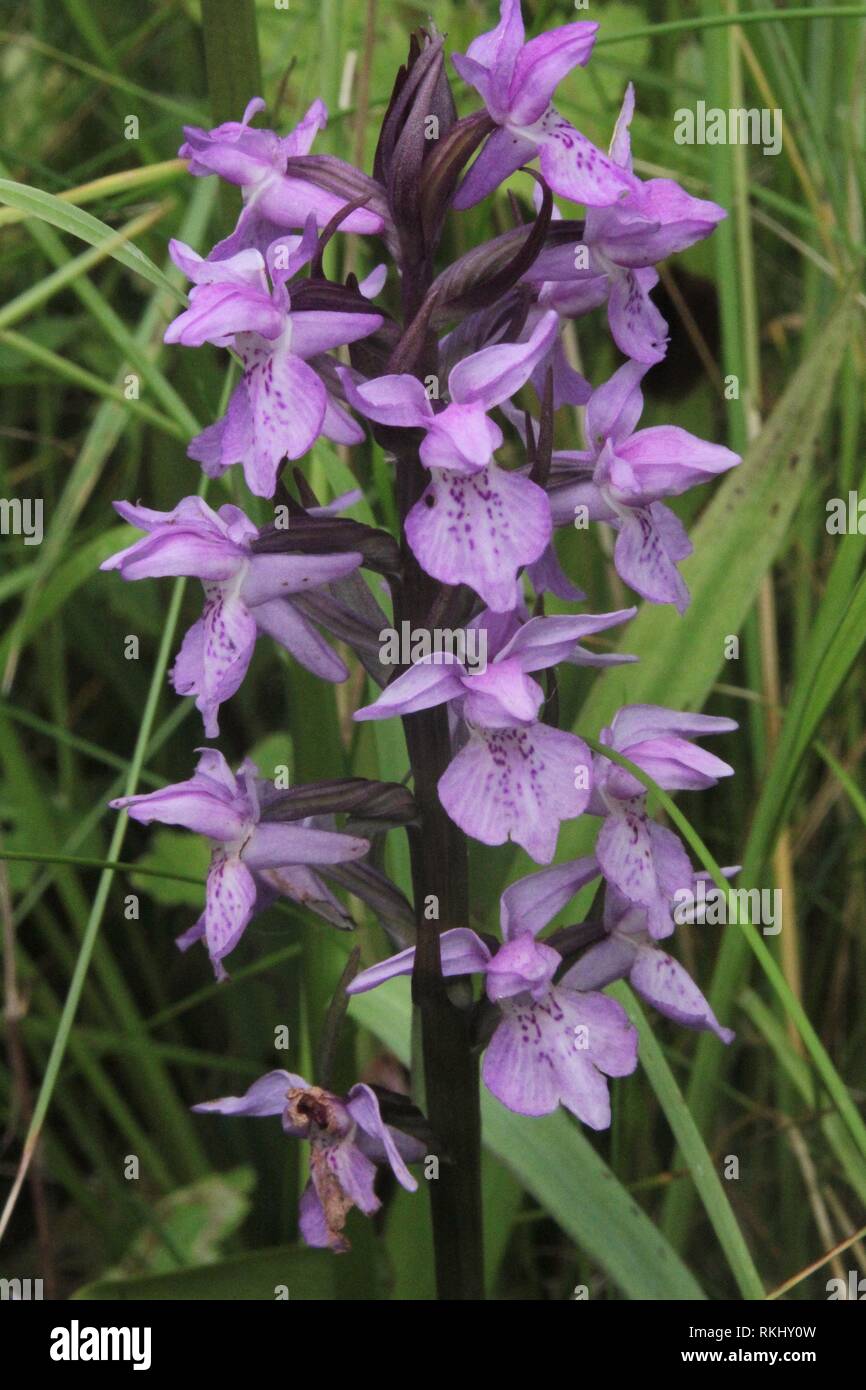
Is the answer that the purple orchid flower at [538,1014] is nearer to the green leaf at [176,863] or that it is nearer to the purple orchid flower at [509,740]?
the purple orchid flower at [509,740]

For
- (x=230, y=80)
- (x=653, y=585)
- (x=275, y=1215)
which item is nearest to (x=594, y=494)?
(x=653, y=585)

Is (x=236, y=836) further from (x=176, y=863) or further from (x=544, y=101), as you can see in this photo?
(x=176, y=863)

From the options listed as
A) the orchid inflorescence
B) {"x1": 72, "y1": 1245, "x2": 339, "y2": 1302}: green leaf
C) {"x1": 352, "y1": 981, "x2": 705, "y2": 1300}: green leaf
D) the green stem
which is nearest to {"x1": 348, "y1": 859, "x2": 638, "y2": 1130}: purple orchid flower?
the orchid inflorescence

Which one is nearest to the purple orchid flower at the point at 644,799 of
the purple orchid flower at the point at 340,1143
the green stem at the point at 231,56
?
the purple orchid flower at the point at 340,1143

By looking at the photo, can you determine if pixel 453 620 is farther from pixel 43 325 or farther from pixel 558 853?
pixel 43 325

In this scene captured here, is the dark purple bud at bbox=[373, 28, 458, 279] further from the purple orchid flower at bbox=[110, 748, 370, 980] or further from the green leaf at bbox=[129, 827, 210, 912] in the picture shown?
the green leaf at bbox=[129, 827, 210, 912]
